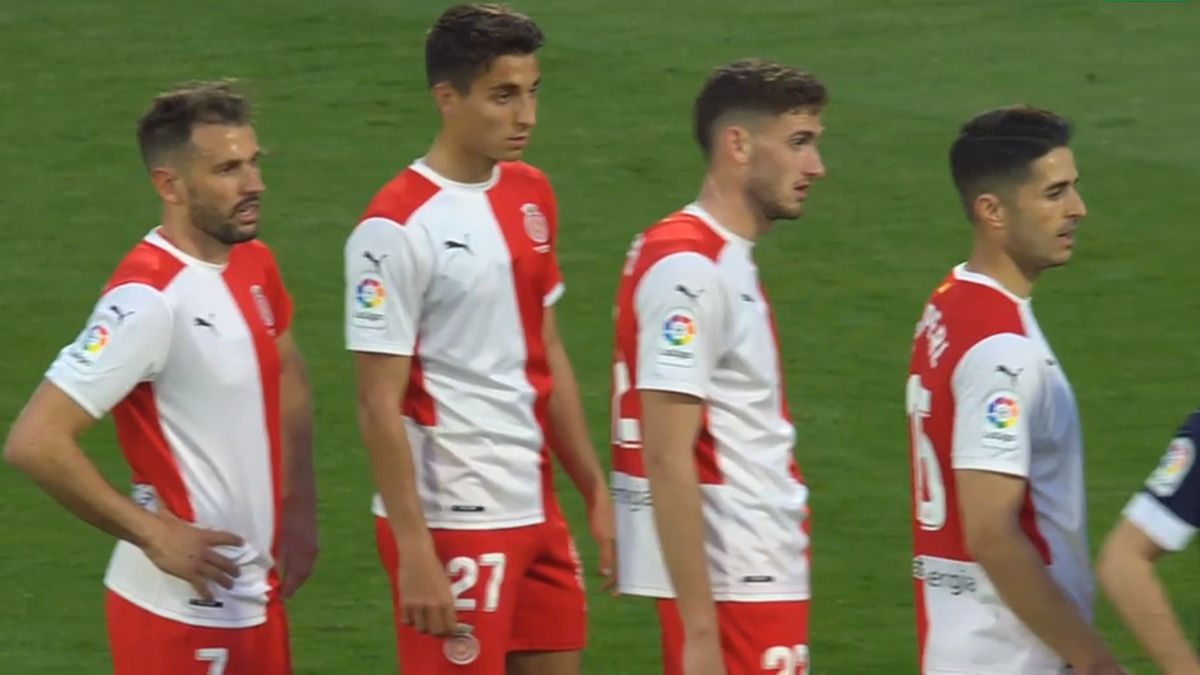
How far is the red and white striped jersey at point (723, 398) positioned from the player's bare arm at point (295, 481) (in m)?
0.73

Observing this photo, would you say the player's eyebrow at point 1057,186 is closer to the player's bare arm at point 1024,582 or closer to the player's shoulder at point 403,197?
the player's bare arm at point 1024,582

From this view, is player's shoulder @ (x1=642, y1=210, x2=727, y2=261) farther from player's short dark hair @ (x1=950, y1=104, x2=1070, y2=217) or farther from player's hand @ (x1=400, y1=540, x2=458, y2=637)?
player's hand @ (x1=400, y1=540, x2=458, y2=637)

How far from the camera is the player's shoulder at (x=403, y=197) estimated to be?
16.5 ft

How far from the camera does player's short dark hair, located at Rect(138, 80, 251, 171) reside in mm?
4945

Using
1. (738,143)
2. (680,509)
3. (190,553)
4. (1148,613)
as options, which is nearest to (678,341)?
(680,509)

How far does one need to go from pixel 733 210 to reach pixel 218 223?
104 centimetres

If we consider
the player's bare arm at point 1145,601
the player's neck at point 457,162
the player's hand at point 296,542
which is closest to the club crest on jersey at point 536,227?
the player's neck at point 457,162

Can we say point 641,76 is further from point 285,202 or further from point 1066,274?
point 1066,274

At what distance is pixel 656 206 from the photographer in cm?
1074

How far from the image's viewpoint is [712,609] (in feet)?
15.3

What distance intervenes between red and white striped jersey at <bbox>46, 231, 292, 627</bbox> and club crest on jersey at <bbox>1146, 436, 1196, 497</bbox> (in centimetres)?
187

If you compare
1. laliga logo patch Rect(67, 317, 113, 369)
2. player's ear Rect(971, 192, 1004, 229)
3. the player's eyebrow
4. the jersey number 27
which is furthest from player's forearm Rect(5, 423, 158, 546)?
the player's eyebrow

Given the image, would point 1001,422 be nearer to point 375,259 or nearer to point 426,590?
point 426,590

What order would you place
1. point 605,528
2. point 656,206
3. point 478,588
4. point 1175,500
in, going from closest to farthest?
point 1175,500 → point 478,588 → point 605,528 → point 656,206
